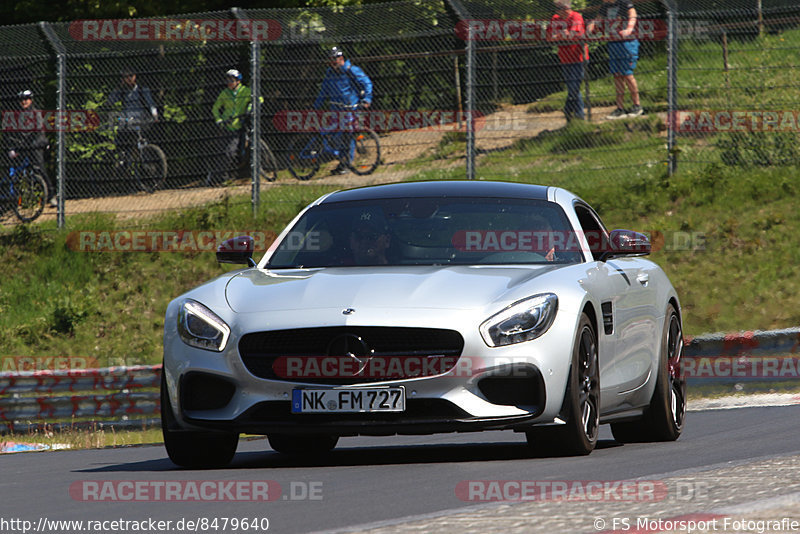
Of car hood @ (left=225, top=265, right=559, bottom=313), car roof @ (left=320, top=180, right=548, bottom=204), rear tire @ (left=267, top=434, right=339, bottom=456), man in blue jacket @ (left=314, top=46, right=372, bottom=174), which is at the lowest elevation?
rear tire @ (left=267, top=434, right=339, bottom=456)

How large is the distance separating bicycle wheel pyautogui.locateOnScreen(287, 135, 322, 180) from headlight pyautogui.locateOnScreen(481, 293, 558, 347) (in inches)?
504

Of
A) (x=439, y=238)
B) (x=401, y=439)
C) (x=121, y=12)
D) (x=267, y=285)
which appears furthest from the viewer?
(x=121, y=12)

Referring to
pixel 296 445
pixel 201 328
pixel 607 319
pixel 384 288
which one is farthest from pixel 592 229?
pixel 201 328

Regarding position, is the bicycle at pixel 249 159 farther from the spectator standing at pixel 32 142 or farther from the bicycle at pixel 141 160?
the spectator standing at pixel 32 142

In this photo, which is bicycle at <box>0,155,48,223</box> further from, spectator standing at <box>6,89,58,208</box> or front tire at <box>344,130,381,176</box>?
front tire at <box>344,130,381,176</box>

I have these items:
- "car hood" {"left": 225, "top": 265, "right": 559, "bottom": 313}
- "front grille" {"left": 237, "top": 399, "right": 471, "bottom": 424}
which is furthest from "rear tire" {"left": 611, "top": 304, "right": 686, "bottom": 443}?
"front grille" {"left": 237, "top": 399, "right": 471, "bottom": 424}

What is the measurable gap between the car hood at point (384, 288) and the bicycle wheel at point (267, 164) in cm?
1189

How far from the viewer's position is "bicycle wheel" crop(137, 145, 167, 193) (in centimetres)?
2044

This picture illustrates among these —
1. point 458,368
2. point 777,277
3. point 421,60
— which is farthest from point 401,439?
point 421,60

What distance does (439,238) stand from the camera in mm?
8539

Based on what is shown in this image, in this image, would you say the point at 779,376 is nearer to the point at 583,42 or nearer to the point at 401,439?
the point at 401,439

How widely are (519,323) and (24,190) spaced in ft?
46.4

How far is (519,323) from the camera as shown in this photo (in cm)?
742

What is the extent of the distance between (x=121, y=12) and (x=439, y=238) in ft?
64.1
